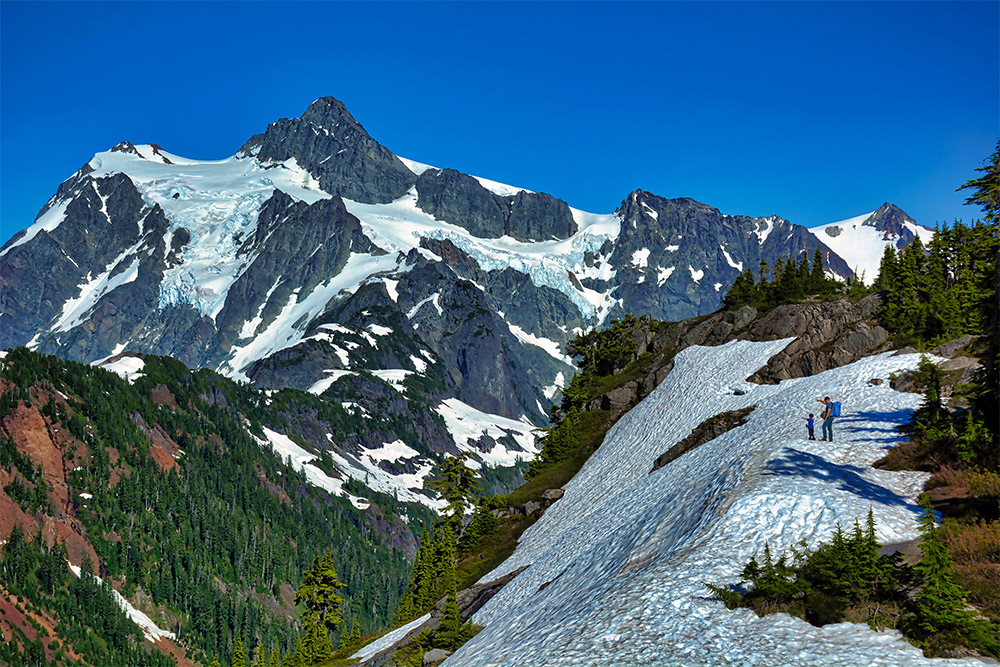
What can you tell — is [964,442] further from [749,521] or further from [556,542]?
[556,542]

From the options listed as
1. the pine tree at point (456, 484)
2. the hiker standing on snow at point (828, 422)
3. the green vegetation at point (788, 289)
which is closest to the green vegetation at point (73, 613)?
the pine tree at point (456, 484)

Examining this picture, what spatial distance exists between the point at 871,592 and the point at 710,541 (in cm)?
557

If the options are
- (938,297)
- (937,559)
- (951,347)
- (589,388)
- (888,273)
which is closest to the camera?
(937,559)

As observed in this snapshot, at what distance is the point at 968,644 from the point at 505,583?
1078 inches

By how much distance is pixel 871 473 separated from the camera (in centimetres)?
3244

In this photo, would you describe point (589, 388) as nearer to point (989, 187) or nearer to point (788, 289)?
point (788, 289)

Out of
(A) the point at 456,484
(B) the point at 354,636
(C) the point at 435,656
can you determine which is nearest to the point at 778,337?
(A) the point at 456,484

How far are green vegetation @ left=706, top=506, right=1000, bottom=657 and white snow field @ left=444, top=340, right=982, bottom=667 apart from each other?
1.57ft

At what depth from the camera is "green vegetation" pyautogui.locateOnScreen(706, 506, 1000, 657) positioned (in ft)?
68.7

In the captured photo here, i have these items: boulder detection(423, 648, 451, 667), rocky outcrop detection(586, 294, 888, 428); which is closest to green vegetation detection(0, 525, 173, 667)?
rocky outcrop detection(586, 294, 888, 428)

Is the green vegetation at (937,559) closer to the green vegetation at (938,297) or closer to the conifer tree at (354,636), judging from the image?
the green vegetation at (938,297)

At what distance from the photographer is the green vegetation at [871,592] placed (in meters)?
21.0

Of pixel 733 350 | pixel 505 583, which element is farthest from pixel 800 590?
pixel 733 350

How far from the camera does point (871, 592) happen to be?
908 inches
